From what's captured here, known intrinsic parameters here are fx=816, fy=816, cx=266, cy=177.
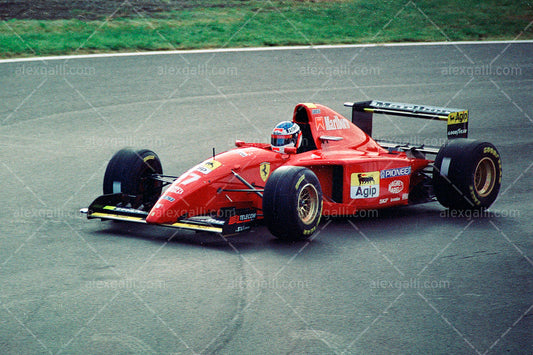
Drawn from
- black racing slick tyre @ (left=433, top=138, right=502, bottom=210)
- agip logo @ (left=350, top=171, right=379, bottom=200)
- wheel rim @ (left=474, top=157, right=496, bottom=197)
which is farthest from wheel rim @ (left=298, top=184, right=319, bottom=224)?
wheel rim @ (left=474, top=157, right=496, bottom=197)

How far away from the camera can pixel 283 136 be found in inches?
332

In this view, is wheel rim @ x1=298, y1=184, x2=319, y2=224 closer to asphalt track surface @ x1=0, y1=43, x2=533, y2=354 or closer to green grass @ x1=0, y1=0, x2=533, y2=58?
asphalt track surface @ x1=0, y1=43, x2=533, y2=354

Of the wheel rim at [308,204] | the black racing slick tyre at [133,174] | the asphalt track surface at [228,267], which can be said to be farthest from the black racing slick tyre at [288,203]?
the black racing slick tyre at [133,174]

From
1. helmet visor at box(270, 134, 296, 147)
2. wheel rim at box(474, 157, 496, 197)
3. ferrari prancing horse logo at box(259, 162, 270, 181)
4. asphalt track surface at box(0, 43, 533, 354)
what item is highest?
helmet visor at box(270, 134, 296, 147)

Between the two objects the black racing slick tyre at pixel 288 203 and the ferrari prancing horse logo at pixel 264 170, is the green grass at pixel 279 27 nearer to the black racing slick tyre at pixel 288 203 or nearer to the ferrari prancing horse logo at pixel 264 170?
the ferrari prancing horse logo at pixel 264 170

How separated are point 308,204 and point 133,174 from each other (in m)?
1.91

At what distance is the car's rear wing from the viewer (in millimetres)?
9391

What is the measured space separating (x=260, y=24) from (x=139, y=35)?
3737 millimetres

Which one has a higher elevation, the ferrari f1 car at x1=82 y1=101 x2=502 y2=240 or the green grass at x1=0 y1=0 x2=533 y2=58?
the green grass at x1=0 y1=0 x2=533 y2=58

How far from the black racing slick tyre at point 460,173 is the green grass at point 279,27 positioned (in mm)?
11357

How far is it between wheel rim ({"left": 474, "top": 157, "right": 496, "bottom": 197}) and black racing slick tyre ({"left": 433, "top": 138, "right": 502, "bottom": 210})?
0.06 metres

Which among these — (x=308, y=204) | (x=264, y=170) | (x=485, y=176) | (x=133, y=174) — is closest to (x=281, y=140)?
(x=264, y=170)

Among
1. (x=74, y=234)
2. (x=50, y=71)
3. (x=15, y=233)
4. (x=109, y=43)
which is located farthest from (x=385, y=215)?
(x=109, y=43)

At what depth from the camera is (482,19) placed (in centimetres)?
2480
